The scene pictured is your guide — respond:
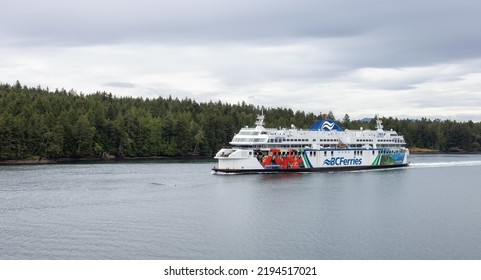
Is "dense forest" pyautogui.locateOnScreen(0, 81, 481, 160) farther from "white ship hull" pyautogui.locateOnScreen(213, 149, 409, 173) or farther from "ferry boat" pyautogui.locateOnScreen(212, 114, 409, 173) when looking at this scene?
"ferry boat" pyautogui.locateOnScreen(212, 114, 409, 173)

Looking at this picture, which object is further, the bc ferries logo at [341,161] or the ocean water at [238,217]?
the bc ferries logo at [341,161]

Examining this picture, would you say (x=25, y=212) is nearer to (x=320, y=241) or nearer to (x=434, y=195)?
(x=320, y=241)

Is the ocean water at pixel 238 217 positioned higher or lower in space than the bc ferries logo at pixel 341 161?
lower

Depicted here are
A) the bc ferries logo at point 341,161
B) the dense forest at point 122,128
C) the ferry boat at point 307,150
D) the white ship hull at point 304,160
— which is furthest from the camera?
the dense forest at point 122,128

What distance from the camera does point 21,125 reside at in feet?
314

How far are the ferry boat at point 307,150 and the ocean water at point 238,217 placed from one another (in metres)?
3.03

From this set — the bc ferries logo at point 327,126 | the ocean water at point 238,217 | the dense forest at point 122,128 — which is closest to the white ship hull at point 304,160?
the ocean water at point 238,217

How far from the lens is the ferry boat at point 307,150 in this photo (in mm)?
68562

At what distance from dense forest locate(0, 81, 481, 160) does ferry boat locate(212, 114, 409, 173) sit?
39.6 m

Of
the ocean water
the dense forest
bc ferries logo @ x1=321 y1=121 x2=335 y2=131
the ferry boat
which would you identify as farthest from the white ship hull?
the dense forest

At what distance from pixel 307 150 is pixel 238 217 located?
33.8 m

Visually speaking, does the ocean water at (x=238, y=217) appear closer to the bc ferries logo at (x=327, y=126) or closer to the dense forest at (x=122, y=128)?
the bc ferries logo at (x=327, y=126)

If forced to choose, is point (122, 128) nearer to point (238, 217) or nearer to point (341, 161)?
point (341, 161)

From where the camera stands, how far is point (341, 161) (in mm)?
77500
